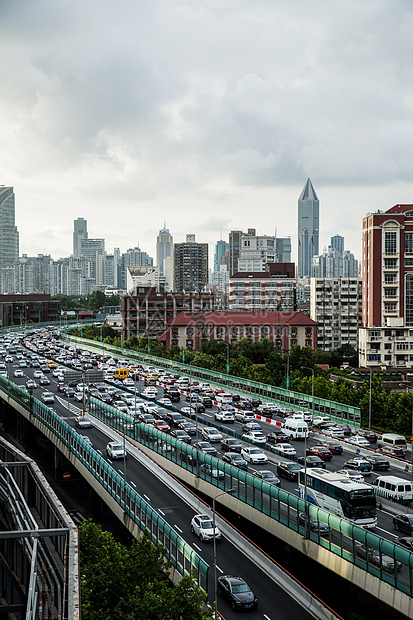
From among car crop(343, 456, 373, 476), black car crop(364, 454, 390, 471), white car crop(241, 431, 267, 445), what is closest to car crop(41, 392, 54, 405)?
white car crop(241, 431, 267, 445)

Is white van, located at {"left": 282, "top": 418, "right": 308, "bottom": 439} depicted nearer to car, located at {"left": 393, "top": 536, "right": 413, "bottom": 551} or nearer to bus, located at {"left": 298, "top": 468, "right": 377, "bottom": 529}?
bus, located at {"left": 298, "top": 468, "right": 377, "bottom": 529}

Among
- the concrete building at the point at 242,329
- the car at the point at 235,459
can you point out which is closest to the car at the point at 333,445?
the car at the point at 235,459

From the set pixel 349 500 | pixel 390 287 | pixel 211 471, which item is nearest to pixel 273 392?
pixel 390 287

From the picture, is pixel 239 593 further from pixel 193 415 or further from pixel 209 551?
pixel 193 415

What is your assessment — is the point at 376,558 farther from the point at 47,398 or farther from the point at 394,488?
the point at 47,398

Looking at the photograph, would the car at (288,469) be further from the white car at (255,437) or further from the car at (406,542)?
the car at (406,542)
